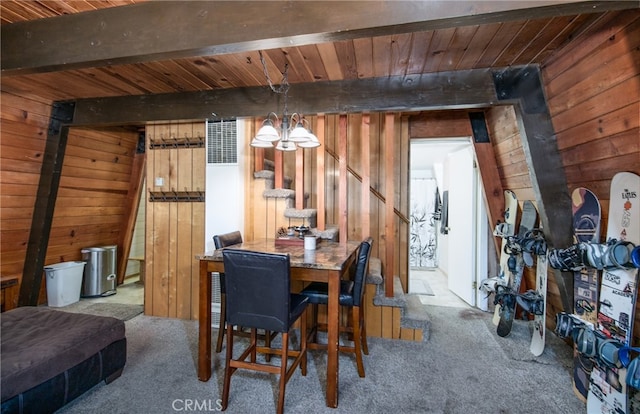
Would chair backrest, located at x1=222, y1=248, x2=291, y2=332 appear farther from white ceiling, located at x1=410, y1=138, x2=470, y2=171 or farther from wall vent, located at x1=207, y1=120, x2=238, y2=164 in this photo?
white ceiling, located at x1=410, y1=138, x2=470, y2=171

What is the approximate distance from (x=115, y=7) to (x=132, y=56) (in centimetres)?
30

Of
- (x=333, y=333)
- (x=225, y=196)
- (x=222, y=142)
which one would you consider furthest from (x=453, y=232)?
(x=222, y=142)

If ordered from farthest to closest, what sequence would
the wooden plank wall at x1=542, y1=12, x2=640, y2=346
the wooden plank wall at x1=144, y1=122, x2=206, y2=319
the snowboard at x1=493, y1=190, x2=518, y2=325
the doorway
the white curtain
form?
the white curtain < the doorway < the wooden plank wall at x1=144, y1=122, x2=206, y2=319 < the snowboard at x1=493, y1=190, x2=518, y2=325 < the wooden plank wall at x1=542, y1=12, x2=640, y2=346

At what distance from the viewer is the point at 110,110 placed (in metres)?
2.90

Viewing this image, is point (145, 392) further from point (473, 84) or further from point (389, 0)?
point (473, 84)

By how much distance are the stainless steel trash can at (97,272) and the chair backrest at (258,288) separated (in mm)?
3249

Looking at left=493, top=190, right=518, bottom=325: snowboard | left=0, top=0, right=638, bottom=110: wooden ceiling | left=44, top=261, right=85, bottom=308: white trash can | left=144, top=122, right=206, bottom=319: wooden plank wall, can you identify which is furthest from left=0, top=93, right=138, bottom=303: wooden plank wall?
left=493, top=190, right=518, bottom=325: snowboard

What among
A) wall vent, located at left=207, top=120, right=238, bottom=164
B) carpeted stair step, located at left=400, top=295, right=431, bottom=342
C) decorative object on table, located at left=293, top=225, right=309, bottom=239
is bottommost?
carpeted stair step, located at left=400, top=295, right=431, bottom=342

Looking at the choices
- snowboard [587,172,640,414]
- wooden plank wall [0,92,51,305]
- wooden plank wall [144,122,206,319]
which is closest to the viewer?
snowboard [587,172,640,414]

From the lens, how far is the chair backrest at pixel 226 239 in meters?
2.45

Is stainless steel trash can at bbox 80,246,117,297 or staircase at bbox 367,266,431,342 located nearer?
staircase at bbox 367,266,431,342

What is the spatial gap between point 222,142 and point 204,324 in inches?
69.6

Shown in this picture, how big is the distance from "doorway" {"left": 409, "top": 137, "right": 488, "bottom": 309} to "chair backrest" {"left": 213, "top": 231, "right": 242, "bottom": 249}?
92.9 inches

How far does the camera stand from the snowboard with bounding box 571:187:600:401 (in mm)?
1892
